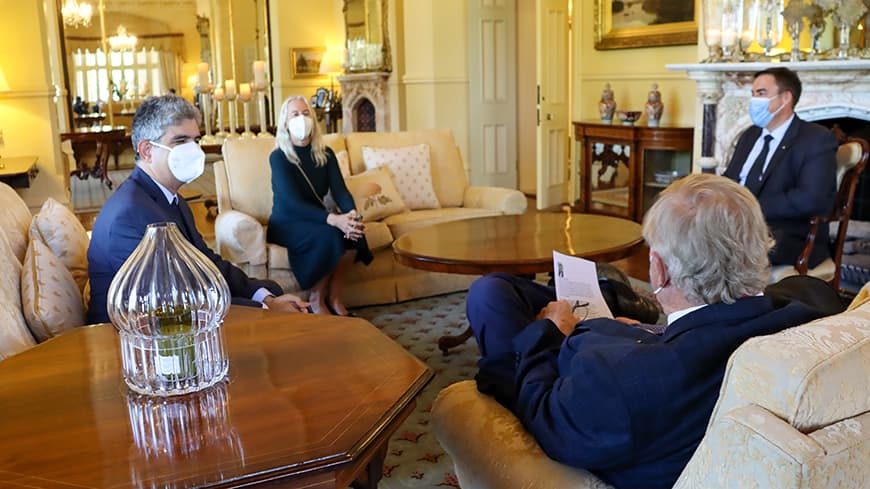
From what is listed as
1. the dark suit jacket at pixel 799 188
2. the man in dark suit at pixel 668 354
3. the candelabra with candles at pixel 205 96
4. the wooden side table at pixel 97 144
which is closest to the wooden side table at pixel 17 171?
the wooden side table at pixel 97 144

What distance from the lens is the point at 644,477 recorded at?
4.63ft

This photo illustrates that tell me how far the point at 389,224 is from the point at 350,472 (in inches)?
128

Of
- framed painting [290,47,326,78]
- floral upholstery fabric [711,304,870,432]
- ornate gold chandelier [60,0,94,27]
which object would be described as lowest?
floral upholstery fabric [711,304,870,432]

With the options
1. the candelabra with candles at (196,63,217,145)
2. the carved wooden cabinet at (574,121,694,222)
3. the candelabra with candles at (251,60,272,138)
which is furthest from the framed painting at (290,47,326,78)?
the carved wooden cabinet at (574,121,694,222)

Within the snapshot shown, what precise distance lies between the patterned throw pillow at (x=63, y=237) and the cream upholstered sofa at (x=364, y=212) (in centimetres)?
137

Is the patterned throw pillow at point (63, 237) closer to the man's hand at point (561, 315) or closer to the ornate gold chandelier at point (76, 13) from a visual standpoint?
the man's hand at point (561, 315)

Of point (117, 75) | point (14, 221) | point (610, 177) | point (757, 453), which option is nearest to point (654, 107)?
point (610, 177)

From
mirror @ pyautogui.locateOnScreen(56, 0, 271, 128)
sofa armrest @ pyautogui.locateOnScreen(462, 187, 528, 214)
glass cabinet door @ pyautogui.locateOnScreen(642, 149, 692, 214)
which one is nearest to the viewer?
sofa armrest @ pyautogui.locateOnScreen(462, 187, 528, 214)

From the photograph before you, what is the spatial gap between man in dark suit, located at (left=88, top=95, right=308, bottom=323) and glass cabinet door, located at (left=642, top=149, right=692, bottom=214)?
4.58 m

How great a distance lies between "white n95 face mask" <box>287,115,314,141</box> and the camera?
4109 millimetres

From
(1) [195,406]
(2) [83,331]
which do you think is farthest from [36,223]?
(1) [195,406]

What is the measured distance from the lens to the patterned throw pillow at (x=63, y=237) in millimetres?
2564

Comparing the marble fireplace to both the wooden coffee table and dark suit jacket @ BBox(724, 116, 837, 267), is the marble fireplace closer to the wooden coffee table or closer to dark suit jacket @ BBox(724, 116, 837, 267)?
the wooden coffee table

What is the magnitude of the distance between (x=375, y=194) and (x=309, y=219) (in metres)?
0.62
